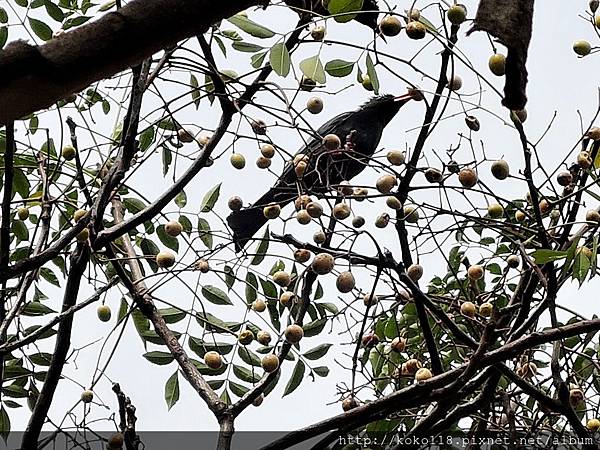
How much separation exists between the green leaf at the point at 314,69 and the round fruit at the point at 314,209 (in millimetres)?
222

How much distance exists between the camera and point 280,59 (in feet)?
3.93

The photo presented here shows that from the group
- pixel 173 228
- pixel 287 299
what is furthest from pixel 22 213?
pixel 287 299

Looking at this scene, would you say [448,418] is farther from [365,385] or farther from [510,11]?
[510,11]

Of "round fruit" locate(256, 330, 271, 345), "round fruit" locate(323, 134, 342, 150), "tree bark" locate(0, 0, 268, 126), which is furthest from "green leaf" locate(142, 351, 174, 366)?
"tree bark" locate(0, 0, 268, 126)

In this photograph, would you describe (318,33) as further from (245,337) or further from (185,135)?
(245,337)

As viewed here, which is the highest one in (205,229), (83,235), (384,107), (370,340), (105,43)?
(384,107)

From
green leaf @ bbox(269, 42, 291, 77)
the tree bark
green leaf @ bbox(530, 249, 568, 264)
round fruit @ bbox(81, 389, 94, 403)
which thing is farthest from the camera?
round fruit @ bbox(81, 389, 94, 403)

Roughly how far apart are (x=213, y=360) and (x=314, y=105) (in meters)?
0.52

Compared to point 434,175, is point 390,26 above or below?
above

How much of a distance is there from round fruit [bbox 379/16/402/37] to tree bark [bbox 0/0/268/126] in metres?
0.98

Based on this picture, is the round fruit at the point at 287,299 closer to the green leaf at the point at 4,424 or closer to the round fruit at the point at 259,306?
the round fruit at the point at 259,306

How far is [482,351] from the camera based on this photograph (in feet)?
3.65

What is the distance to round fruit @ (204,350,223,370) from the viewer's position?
1396 millimetres

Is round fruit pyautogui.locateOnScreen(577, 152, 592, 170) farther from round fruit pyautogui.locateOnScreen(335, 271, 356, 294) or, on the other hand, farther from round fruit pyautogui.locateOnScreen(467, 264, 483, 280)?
round fruit pyautogui.locateOnScreen(335, 271, 356, 294)
